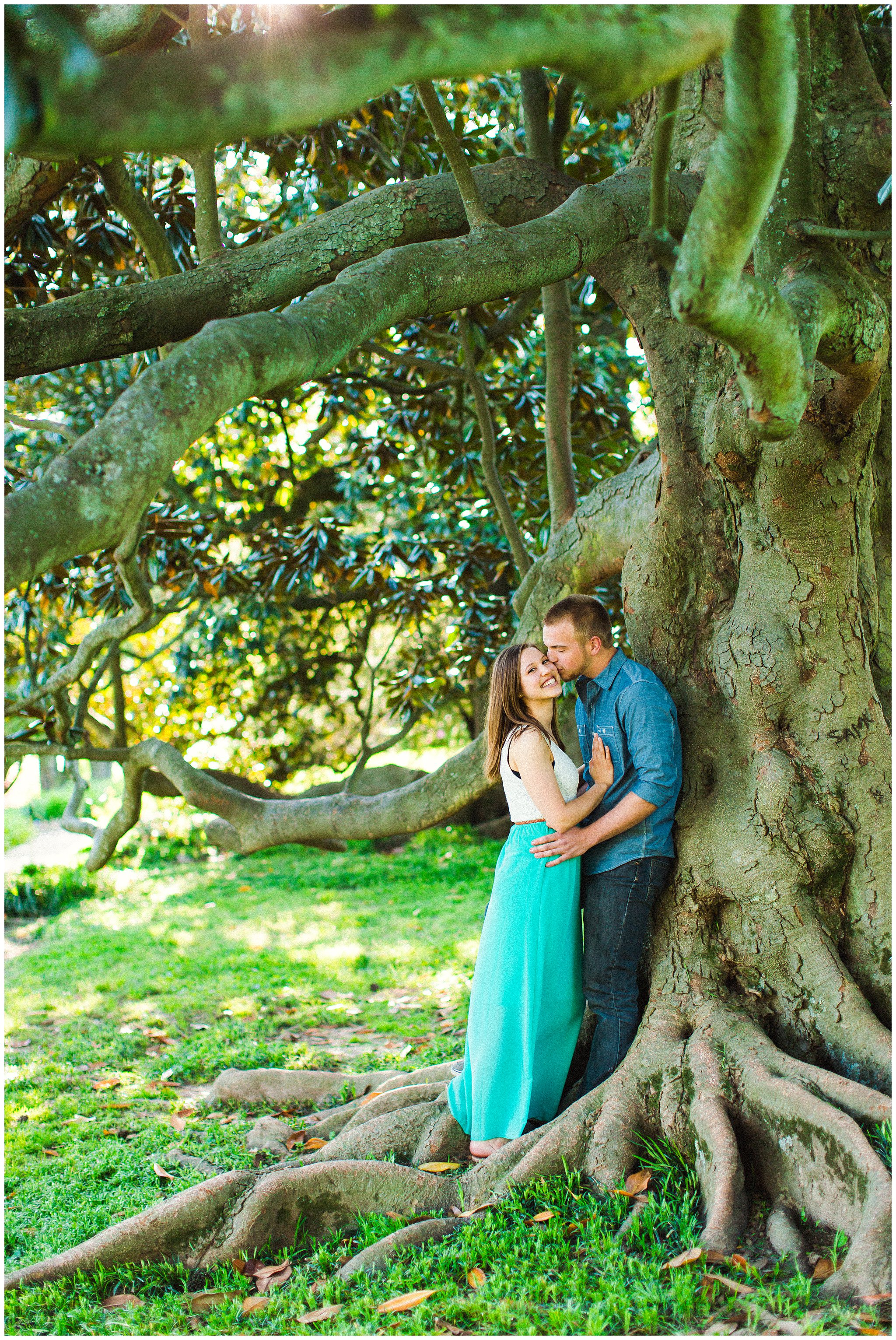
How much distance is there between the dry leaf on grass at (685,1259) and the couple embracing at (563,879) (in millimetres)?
857

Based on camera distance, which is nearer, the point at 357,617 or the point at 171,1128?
the point at 171,1128

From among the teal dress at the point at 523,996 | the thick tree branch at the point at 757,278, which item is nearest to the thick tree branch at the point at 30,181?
the thick tree branch at the point at 757,278

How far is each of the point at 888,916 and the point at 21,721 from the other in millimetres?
5017

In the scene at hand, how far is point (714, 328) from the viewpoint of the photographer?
2098mm

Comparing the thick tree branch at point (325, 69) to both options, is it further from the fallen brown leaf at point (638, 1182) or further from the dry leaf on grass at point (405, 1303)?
the fallen brown leaf at point (638, 1182)

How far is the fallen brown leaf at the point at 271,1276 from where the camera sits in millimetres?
3008

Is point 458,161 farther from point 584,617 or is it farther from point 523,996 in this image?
point 523,996

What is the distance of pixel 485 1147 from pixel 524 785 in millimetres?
1328

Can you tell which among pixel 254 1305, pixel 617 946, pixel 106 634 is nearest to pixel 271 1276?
pixel 254 1305

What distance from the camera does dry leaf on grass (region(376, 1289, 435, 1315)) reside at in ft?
8.87

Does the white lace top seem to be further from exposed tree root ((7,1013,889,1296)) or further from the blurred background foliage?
the blurred background foliage

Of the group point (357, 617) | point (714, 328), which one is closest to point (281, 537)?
point (357, 617)

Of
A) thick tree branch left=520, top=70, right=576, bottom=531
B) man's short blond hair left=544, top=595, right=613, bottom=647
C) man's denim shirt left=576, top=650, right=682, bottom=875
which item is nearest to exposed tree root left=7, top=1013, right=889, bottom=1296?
man's denim shirt left=576, top=650, right=682, bottom=875

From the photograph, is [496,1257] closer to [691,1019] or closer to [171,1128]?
[691,1019]
